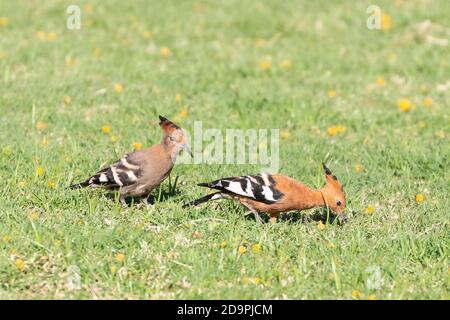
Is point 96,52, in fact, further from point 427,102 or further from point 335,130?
point 427,102

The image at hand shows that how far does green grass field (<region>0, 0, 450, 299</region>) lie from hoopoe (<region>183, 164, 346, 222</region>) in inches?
5.6

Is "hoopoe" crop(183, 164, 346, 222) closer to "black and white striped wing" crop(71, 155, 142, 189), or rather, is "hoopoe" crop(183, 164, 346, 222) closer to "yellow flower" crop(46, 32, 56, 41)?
"black and white striped wing" crop(71, 155, 142, 189)

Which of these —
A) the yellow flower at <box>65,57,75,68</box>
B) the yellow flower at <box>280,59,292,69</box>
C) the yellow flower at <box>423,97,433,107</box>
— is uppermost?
the yellow flower at <box>65,57,75,68</box>

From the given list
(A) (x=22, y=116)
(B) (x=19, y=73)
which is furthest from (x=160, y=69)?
(A) (x=22, y=116)

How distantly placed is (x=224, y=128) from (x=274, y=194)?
2.59m

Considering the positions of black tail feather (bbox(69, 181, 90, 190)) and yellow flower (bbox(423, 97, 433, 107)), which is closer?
black tail feather (bbox(69, 181, 90, 190))

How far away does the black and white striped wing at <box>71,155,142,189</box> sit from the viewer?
258 inches

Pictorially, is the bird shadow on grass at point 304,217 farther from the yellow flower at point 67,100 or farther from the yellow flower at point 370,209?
the yellow flower at point 67,100

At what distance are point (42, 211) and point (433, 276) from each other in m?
2.92

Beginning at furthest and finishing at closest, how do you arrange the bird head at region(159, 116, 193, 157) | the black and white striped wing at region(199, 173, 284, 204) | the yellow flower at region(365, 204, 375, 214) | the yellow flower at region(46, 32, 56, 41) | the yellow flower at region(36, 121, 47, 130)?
1. the yellow flower at region(46, 32, 56, 41)
2. the yellow flower at region(36, 121, 47, 130)
3. the yellow flower at region(365, 204, 375, 214)
4. the bird head at region(159, 116, 193, 157)
5. the black and white striped wing at region(199, 173, 284, 204)

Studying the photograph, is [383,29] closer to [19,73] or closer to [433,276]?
[19,73]

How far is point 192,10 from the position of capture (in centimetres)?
1276

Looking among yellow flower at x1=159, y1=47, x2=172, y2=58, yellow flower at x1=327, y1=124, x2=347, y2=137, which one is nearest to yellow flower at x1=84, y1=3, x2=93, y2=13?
yellow flower at x1=159, y1=47, x2=172, y2=58

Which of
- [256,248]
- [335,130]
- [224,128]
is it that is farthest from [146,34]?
[256,248]
